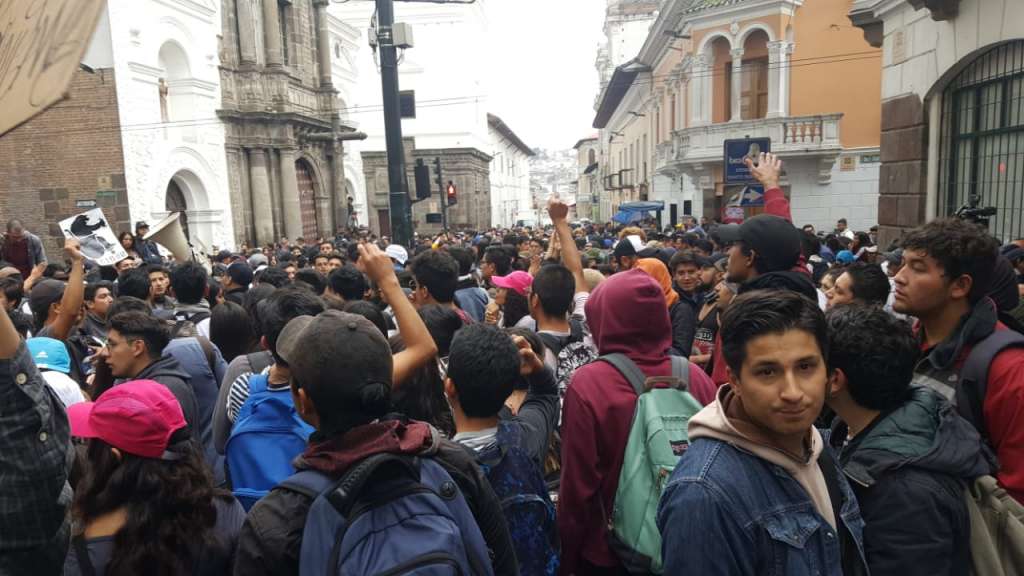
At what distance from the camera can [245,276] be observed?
6.84 m

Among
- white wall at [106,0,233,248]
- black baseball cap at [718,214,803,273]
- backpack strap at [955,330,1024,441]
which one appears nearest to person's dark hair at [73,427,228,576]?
backpack strap at [955,330,1024,441]

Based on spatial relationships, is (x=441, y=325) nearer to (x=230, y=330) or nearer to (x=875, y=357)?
(x=230, y=330)

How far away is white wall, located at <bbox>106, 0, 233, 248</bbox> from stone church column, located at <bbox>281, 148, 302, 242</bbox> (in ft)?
8.76

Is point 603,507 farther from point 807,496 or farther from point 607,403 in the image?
point 807,496

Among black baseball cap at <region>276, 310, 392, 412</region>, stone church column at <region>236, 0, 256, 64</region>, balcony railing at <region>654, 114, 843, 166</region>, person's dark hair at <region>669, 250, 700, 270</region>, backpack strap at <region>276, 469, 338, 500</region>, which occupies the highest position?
stone church column at <region>236, 0, 256, 64</region>

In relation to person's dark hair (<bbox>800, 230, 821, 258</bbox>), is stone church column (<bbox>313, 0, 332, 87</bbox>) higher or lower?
higher

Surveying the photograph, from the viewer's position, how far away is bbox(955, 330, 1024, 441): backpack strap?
2234 millimetres

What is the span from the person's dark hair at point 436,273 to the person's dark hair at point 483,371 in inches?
83.9

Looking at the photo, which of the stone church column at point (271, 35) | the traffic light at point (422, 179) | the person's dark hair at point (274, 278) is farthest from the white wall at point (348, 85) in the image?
the person's dark hair at point (274, 278)

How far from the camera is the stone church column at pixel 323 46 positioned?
25567 millimetres

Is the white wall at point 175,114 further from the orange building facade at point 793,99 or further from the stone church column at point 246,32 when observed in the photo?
the orange building facade at point 793,99

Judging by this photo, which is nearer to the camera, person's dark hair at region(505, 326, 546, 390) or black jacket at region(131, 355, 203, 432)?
person's dark hair at region(505, 326, 546, 390)

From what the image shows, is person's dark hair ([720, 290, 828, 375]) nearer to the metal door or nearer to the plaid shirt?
the plaid shirt

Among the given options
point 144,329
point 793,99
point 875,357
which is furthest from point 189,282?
point 793,99
